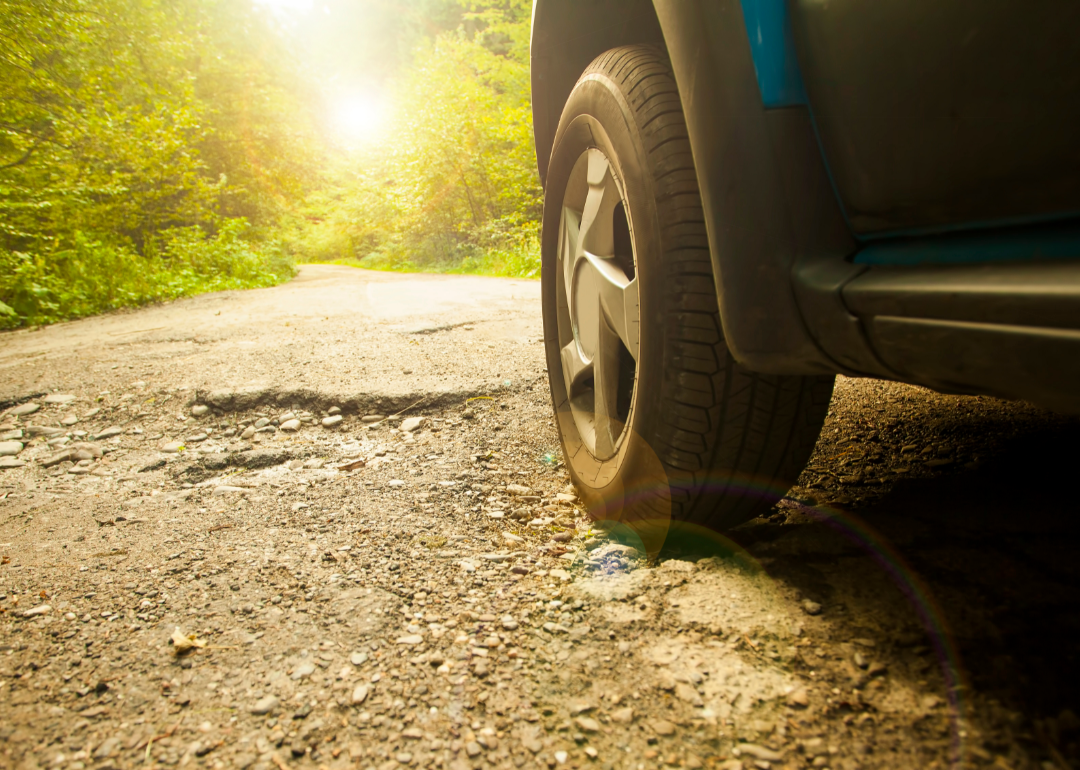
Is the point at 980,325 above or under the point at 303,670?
above

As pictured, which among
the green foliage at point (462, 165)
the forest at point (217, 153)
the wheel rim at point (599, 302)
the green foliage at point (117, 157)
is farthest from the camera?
the green foliage at point (462, 165)

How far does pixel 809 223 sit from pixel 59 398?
349 centimetres

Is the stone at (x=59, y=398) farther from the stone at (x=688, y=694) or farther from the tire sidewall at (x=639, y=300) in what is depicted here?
the stone at (x=688, y=694)

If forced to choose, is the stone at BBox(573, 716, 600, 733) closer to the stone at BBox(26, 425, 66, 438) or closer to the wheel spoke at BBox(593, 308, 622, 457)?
the wheel spoke at BBox(593, 308, 622, 457)

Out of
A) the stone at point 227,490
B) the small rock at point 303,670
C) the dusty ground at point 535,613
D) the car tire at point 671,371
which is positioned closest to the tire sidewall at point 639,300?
the car tire at point 671,371

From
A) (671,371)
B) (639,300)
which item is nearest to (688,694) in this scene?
(671,371)

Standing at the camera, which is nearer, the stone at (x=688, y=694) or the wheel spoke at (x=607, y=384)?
the stone at (x=688, y=694)

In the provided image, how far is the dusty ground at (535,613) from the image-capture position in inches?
31.9

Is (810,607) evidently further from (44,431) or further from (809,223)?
(44,431)

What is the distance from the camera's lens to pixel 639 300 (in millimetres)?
1218

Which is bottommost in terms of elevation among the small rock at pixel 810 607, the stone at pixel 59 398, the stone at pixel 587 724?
the stone at pixel 59 398

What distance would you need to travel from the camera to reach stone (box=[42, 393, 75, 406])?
114 inches

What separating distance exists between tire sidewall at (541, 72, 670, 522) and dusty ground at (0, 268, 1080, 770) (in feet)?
0.42

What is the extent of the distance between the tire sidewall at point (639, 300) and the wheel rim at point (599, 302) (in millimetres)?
52
